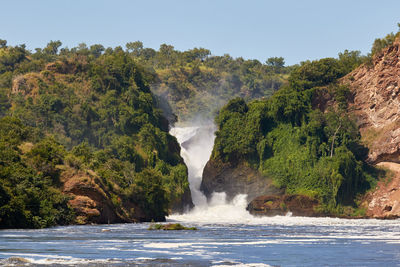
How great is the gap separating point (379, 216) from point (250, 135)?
29.3 m

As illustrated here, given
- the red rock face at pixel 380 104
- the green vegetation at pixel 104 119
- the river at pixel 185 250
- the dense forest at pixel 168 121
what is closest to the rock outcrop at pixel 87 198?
the green vegetation at pixel 104 119

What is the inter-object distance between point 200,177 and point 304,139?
22.2m

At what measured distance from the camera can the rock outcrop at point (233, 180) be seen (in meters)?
134

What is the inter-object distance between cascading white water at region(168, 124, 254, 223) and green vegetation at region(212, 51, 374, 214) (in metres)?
7.32

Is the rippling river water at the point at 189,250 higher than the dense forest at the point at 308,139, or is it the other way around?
the dense forest at the point at 308,139

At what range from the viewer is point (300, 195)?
12650cm

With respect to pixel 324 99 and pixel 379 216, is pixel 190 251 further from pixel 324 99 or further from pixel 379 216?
pixel 324 99

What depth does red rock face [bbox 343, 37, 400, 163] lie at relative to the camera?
129 meters

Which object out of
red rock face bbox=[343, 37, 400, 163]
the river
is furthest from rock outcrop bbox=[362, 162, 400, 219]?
the river

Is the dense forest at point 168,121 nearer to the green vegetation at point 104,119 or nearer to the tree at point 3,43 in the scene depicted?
the green vegetation at point 104,119

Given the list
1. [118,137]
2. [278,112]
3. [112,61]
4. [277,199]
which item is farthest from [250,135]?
[112,61]

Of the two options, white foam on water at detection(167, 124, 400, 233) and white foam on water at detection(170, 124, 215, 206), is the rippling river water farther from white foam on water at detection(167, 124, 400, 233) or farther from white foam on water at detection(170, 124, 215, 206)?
white foam on water at detection(170, 124, 215, 206)

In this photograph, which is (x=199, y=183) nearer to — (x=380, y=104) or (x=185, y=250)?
(x=380, y=104)

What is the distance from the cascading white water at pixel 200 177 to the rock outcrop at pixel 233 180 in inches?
45.3
